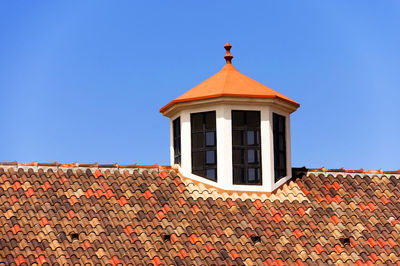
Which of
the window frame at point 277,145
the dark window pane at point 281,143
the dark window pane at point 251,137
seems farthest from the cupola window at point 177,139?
the dark window pane at point 281,143

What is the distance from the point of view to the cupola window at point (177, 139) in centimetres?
2548

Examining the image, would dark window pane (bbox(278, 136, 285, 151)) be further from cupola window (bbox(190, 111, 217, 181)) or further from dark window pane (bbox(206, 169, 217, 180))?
dark window pane (bbox(206, 169, 217, 180))

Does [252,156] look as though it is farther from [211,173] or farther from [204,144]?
[204,144]

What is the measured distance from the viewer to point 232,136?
80.5 ft

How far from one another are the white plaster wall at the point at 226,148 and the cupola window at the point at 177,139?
0.48 meters

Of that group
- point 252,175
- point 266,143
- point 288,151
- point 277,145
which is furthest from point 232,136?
point 288,151

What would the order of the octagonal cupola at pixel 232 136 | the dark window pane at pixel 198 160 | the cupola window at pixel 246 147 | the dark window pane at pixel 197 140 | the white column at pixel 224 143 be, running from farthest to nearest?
the dark window pane at pixel 197 140
the dark window pane at pixel 198 160
the cupola window at pixel 246 147
the octagonal cupola at pixel 232 136
the white column at pixel 224 143

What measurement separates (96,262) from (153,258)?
1459mm

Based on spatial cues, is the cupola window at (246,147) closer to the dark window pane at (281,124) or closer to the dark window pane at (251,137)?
the dark window pane at (251,137)

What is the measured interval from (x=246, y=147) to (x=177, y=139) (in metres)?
2.37

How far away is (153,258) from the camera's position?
20547 mm

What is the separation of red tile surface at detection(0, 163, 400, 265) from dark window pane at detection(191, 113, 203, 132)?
1.68m

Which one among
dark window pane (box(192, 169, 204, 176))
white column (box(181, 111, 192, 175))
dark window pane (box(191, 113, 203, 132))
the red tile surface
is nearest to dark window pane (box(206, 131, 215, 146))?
dark window pane (box(191, 113, 203, 132))

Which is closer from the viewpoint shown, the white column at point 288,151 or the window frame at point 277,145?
the window frame at point 277,145
